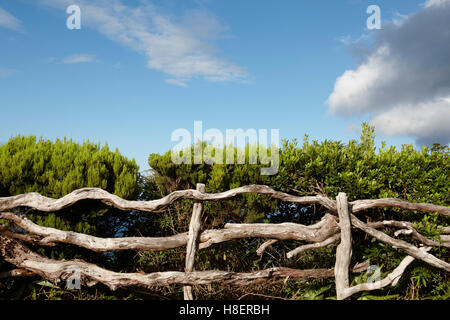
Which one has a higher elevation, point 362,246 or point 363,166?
point 363,166

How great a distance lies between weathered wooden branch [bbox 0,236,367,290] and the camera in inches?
223

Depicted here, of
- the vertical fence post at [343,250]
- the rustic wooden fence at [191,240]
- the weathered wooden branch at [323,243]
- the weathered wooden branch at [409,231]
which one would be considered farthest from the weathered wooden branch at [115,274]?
the weathered wooden branch at [409,231]

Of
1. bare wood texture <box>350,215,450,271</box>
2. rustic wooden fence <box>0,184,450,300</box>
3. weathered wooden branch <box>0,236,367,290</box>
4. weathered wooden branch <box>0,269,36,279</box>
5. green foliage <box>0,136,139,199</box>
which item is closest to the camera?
weathered wooden branch <box>0,236,367,290</box>

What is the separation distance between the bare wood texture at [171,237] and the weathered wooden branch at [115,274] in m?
0.28

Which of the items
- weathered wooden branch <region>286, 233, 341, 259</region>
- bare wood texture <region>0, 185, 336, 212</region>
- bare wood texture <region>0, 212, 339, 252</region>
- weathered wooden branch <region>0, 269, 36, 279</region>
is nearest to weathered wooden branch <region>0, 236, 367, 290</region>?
weathered wooden branch <region>0, 269, 36, 279</region>

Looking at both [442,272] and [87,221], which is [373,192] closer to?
[442,272]

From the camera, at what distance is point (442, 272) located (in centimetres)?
702

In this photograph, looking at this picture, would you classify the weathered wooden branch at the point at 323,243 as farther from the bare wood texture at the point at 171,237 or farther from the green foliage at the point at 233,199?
the green foliage at the point at 233,199

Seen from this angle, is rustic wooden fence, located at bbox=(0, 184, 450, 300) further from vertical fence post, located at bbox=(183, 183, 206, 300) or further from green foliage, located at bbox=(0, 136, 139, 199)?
green foliage, located at bbox=(0, 136, 139, 199)

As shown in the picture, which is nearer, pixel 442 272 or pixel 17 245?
pixel 17 245

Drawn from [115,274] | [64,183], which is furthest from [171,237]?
[64,183]
